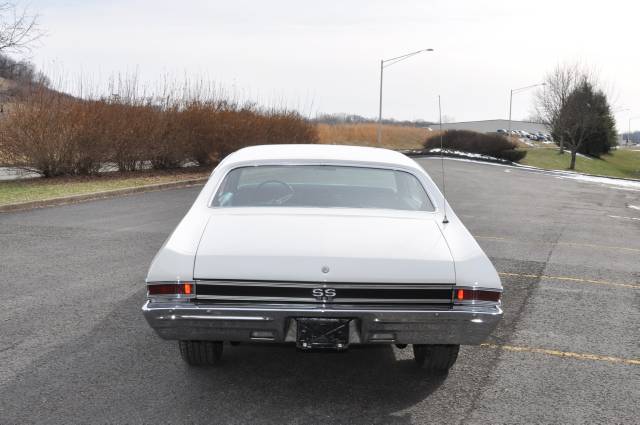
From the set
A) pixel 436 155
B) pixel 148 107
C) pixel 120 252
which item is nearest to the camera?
pixel 120 252

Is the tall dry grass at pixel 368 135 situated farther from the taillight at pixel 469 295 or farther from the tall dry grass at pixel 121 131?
the taillight at pixel 469 295

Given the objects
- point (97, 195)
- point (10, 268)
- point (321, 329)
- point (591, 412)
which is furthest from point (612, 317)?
point (97, 195)

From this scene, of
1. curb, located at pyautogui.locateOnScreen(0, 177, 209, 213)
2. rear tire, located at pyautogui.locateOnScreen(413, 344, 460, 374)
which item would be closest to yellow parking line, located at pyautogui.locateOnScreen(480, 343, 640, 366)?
rear tire, located at pyautogui.locateOnScreen(413, 344, 460, 374)

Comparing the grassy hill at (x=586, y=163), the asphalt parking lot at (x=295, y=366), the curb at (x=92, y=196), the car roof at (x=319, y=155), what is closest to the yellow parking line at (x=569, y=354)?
the asphalt parking lot at (x=295, y=366)

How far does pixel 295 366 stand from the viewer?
4.45 m

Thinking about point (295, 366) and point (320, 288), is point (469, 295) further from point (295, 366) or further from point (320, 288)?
point (295, 366)

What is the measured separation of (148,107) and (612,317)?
59.2ft

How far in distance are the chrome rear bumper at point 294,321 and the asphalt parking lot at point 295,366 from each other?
48 cm

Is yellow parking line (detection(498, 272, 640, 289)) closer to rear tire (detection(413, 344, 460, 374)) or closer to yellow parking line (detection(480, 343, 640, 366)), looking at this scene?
yellow parking line (detection(480, 343, 640, 366))

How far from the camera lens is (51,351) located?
469 cm

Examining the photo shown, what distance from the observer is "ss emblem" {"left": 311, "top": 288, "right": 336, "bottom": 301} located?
352cm

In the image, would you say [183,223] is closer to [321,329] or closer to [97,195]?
[321,329]

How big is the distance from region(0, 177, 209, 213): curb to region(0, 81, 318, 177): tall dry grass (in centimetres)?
255

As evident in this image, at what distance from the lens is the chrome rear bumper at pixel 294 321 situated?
11.4 ft
